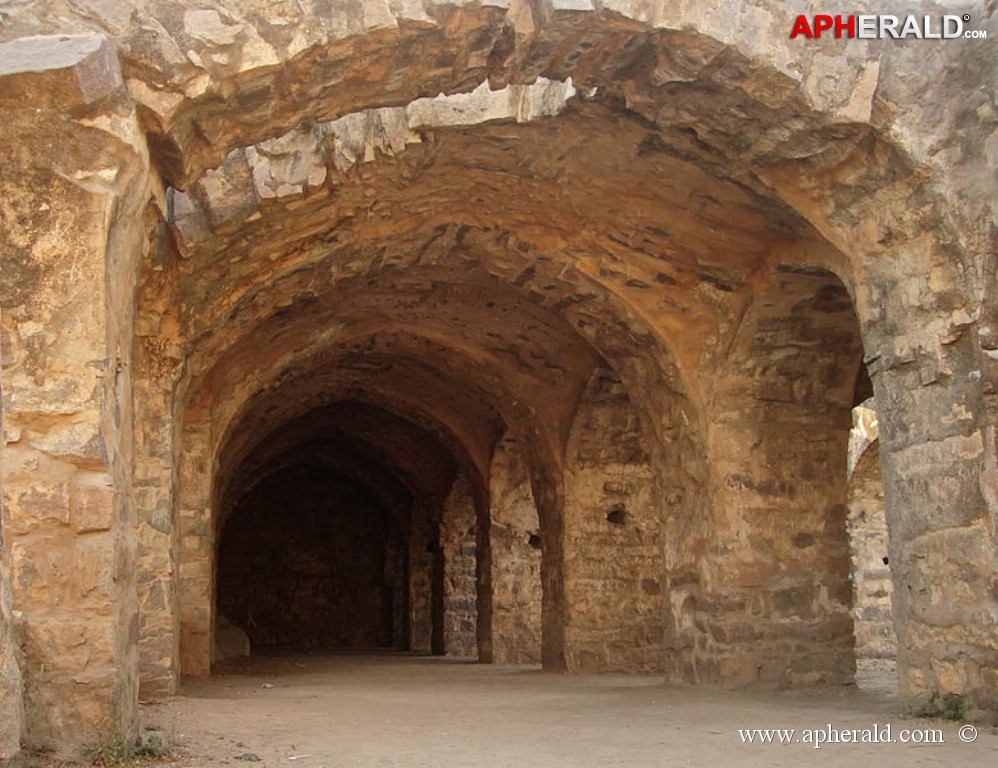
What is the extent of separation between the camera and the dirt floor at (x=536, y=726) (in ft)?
14.9

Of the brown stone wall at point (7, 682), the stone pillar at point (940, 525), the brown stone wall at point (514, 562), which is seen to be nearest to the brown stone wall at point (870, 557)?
the brown stone wall at point (514, 562)

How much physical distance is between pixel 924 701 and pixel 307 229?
4440mm

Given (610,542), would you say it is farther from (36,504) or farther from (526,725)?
(36,504)

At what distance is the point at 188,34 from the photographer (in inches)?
188

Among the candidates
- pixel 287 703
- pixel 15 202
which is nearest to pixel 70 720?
pixel 15 202

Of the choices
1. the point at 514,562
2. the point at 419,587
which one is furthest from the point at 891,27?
the point at 419,587

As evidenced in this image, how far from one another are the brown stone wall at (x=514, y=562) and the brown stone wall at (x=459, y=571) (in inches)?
94.4

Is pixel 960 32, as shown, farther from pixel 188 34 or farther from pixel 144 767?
pixel 144 767

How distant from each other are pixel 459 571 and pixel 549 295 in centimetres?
769

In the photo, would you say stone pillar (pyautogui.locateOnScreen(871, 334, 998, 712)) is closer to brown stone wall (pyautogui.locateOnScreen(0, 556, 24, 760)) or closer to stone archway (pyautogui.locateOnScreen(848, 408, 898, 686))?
brown stone wall (pyautogui.locateOnScreen(0, 556, 24, 760))

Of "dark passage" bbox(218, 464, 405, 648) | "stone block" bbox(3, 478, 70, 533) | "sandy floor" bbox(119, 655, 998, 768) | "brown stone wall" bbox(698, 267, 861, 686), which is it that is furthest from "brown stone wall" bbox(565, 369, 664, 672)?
"dark passage" bbox(218, 464, 405, 648)

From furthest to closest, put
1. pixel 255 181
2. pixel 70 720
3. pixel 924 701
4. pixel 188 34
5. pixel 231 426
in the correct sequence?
pixel 231 426 < pixel 255 181 < pixel 924 701 < pixel 188 34 < pixel 70 720

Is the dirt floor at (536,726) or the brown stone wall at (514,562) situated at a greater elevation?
the brown stone wall at (514,562)

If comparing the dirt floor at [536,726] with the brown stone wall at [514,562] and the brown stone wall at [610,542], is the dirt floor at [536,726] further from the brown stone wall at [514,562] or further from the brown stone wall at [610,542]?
the brown stone wall at [514,562]
